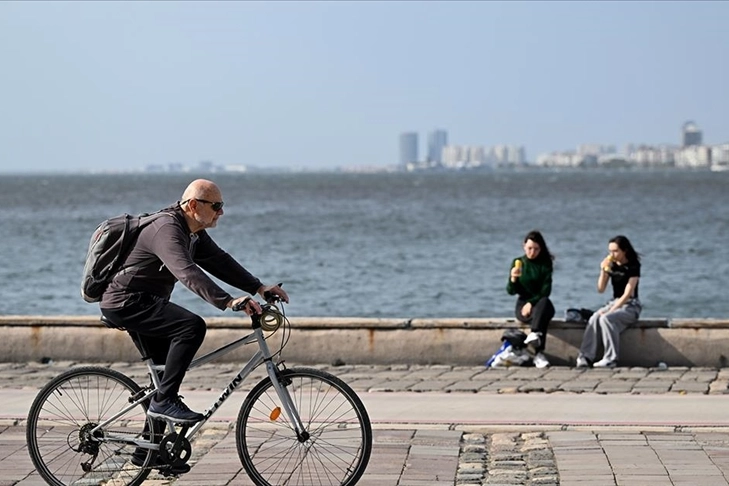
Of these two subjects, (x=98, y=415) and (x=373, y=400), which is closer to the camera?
(x=98, y=415)

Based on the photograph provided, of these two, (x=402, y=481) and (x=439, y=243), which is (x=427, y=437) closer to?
(x=402, y=481)

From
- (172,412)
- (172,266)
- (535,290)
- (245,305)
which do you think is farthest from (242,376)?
(535,290)

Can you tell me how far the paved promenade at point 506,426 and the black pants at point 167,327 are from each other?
2.80 ft

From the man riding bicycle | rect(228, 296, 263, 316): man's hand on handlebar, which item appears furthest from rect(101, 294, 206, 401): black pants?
rect(228, 296, 263, 316): man's hand on handlebar

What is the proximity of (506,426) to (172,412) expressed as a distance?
2732mm

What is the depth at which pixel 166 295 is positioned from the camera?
20.8 ft

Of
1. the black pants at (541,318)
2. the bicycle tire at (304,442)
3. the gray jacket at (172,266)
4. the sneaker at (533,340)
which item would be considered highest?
the gray jacket at (172,266)

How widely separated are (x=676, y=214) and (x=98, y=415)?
68.1 metres

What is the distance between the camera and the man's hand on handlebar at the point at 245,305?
5.96 meters

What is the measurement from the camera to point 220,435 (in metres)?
8.14

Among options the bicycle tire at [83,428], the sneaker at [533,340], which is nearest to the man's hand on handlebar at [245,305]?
the bicycle tire at [83,428]

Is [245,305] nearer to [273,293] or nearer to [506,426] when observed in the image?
[273,293]

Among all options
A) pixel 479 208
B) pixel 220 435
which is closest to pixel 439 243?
pixel 479 208

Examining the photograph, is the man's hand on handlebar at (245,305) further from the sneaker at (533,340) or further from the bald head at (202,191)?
the sneaker at (533,340)
